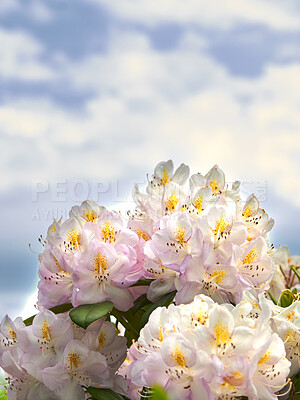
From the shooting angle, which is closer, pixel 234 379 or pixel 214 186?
pixel 234 379

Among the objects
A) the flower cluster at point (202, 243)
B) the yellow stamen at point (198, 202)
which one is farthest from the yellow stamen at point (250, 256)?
the yellow stamen at point (198, 202)

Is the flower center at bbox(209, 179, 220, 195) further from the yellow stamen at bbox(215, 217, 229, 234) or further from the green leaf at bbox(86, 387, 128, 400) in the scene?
the green leaf at bbox(86, 387, 128, 400)

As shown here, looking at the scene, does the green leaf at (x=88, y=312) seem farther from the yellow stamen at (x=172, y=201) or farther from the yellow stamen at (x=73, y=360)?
the yellow stamen at (x=172, y=201)

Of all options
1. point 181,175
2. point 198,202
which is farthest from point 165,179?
point 198,202

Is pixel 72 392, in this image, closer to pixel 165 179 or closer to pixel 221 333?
pixel 221 333

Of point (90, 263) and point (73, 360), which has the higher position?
point (90, 263)

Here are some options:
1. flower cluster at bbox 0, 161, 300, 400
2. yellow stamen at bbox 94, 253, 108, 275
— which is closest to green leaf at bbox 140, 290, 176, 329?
flower cluster at bbox 0, 161, 300, 400
